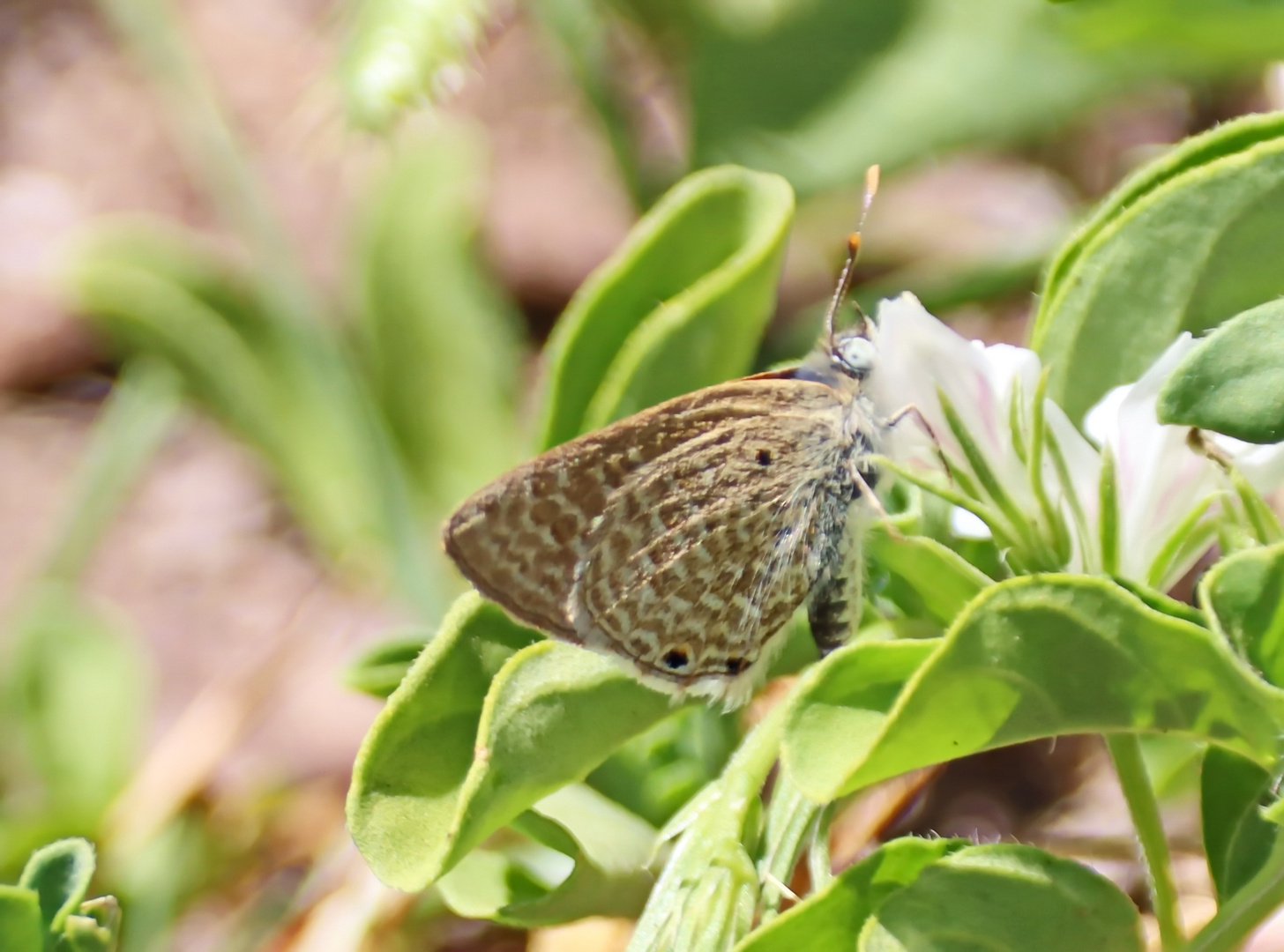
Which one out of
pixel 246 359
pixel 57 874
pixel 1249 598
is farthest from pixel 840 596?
pixel 246 359

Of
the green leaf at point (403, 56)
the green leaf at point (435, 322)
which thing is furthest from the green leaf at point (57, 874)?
the green leaf at point (435, 322)

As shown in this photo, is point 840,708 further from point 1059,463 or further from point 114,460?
point 114,460

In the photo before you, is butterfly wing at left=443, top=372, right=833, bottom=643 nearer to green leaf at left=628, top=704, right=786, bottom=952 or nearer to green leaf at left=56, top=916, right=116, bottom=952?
green leaf at left=628, top=704, right=786, bottom=952

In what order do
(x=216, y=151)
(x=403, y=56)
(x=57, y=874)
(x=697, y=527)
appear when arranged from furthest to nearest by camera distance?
(x=216, y=151) → (x=403, y=56) → (x=697, y=527) → (x=57, y=874)

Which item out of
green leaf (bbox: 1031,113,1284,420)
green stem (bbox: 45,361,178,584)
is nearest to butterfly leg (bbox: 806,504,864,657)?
green leaf (bbox: 1031,113,1284,420)

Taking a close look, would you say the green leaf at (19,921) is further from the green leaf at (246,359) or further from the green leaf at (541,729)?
the green leaf at (246,359)
